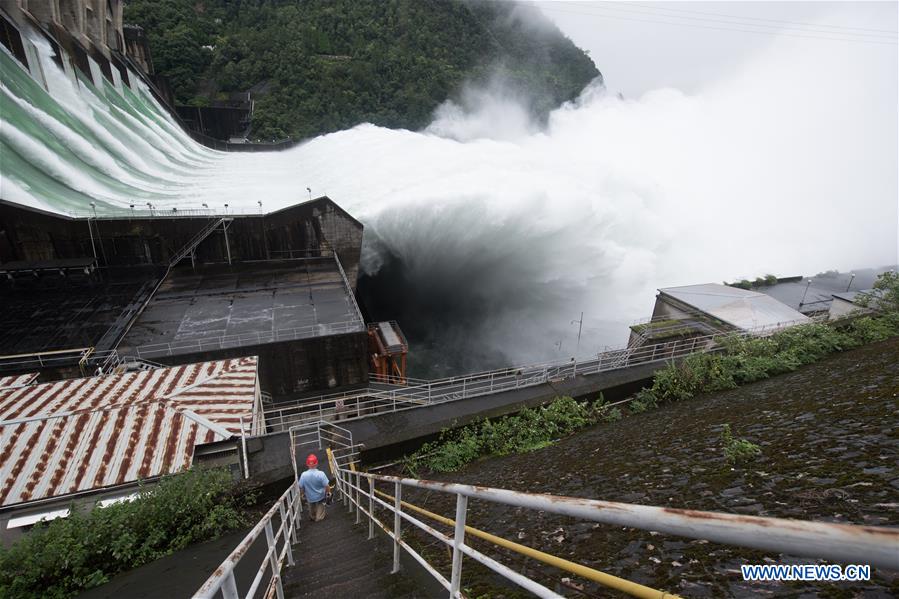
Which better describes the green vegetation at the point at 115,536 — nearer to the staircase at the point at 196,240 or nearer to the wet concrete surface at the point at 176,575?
the wet concrete surface at the point at 176,575

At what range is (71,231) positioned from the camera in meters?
16.2

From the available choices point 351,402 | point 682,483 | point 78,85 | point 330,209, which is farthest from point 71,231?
point 682,483

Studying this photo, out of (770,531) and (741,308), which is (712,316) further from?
(770,531)

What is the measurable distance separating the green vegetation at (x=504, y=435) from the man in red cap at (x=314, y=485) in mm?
2437

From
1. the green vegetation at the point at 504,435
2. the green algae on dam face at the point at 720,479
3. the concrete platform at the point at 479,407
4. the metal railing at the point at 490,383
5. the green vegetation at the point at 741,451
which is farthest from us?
the metal railing at the point at 490,383

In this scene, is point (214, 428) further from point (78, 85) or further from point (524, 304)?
point (78, 85)

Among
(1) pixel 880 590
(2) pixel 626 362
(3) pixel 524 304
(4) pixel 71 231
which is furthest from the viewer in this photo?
(3) pixel 524 304

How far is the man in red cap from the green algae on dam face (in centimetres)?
123

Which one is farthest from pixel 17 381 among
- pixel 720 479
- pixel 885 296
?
pixel 885 296

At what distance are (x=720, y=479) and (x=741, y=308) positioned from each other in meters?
→ 13.0

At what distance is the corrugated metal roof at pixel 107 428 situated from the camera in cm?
605

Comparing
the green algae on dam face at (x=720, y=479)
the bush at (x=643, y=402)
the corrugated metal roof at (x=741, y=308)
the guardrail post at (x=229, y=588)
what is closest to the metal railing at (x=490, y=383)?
the corrugated metal roof at (x=741, y=308)

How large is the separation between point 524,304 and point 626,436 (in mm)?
18303

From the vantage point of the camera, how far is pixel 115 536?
184 inches
